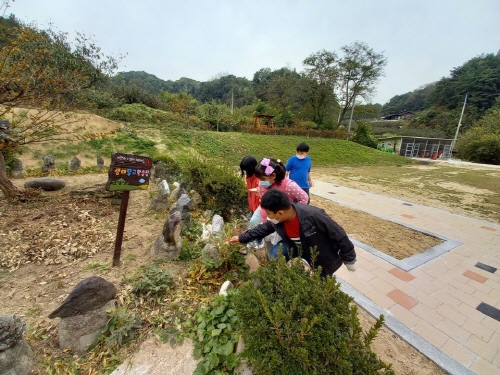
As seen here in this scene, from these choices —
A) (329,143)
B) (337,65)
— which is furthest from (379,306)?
(337,65)

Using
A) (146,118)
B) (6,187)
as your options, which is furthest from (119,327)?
(146,118)

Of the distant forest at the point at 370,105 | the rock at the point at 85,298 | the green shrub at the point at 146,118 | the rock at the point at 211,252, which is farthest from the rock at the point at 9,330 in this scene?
the distant forest at the point at 370,105

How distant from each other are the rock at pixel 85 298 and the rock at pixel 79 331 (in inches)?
1.7

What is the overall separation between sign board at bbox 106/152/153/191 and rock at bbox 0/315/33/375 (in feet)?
3.90

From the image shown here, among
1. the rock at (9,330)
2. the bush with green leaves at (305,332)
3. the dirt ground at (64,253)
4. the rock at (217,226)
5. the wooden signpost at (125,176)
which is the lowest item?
the dirt ground at (64,253)

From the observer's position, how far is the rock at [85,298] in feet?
5.05

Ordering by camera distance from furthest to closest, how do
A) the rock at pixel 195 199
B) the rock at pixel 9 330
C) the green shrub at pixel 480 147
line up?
Result: the green shrub at pixel 480 147 → the rock at pixel 195 199 → the rock at pixel 9 330

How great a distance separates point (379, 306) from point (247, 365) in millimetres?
1756

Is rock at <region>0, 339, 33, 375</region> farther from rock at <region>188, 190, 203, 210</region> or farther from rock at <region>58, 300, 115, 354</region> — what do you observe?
rock at <region>188, 190, 203, 210</region>

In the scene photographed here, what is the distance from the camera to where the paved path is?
1923 millimetres

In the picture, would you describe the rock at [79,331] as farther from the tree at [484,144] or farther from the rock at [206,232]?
the tree at [484,144]

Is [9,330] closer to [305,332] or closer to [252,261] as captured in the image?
[305,332]

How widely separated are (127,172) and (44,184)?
3.59 meters

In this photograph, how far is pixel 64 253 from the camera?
262cm
